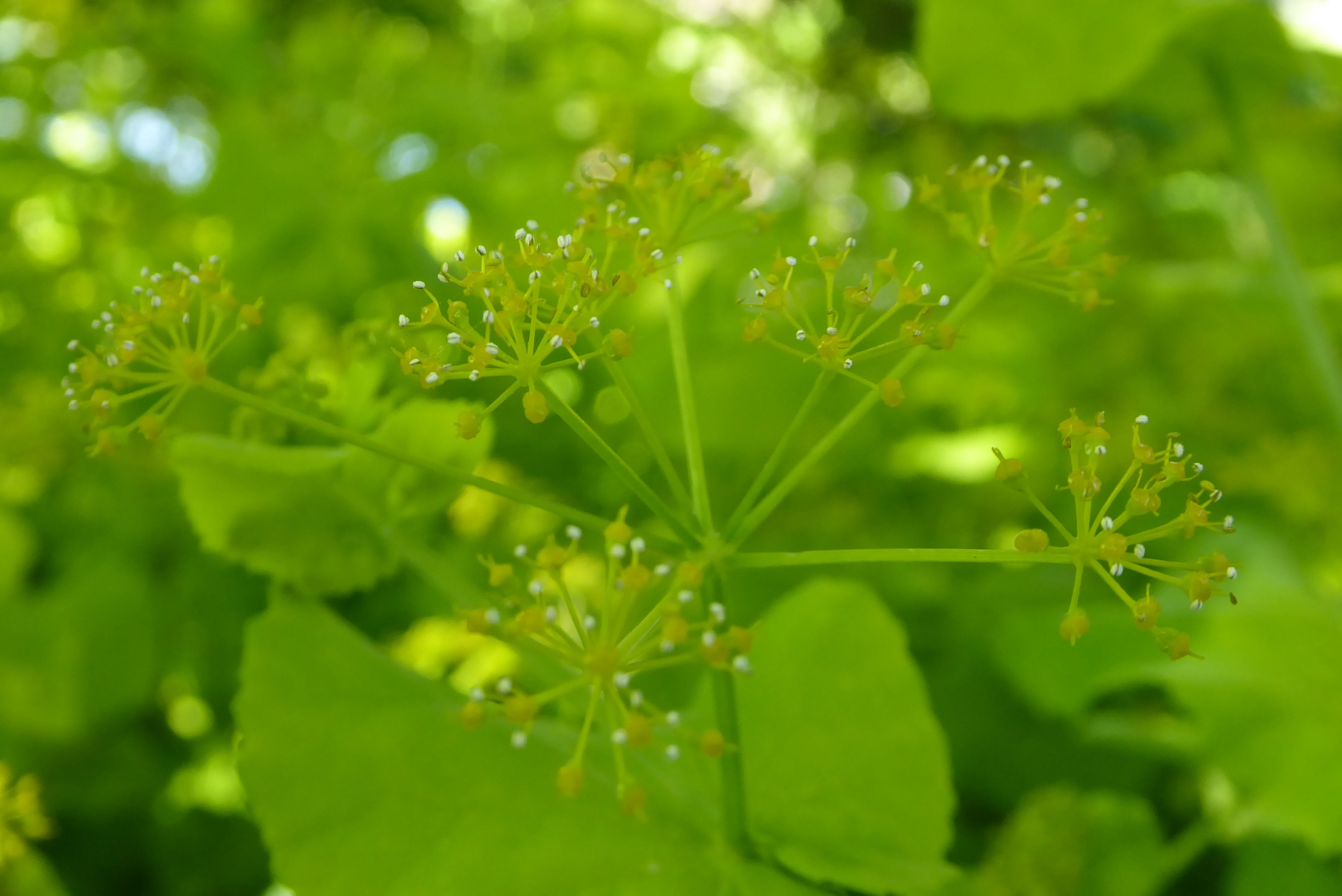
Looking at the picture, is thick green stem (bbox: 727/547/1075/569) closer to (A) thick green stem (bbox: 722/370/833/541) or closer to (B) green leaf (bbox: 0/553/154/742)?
(A) thick green stem (bbox: 722/370/833/541)

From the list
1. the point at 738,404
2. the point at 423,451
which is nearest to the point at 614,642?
the point at 423,451

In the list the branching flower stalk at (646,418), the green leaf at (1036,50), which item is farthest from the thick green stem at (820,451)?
the green leaf at (1036,50)

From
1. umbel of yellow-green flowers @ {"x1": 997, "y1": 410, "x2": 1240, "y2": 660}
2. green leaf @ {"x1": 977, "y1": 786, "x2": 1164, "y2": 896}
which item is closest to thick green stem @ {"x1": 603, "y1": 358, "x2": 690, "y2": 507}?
umbel of yellow-green flowers @ {"x1": 997, "y1": 410, "x2": 1240, "y2": 660}

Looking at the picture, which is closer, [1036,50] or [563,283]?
[563,283]

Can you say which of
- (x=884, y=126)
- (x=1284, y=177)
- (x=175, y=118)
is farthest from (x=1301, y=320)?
(x=884, y=126)

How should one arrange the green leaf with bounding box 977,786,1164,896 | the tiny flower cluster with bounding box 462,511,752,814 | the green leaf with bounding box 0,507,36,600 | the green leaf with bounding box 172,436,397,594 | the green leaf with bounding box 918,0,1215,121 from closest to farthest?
the tiny flower cluster with bounding box 462,511,752,814
the green leaf with bounding box 172,436,397,594
the green leaf with bounding box 977,786,1164,896
the green leaf with bounding box 918,0,1215,121
the green leaf with bounding box 0,507,36,600

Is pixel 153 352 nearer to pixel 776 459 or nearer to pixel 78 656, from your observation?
pixel 776 459
